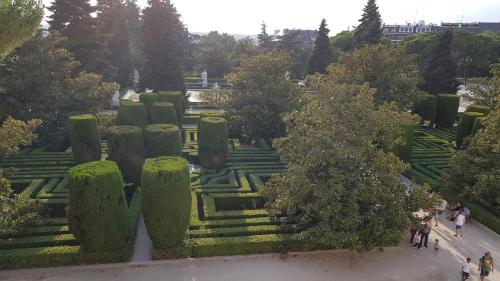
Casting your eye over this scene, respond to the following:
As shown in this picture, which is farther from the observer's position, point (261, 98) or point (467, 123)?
point (261, 98)

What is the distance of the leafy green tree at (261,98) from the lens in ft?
80.9

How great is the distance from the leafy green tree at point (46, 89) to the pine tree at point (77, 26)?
992 centimetres

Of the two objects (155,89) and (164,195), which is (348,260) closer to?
(164,195)

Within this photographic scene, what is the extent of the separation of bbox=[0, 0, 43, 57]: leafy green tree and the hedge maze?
20.1ft

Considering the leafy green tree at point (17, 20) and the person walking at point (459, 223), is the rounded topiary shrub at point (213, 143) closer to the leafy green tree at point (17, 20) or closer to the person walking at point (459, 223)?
the leafy green tree at point (17, 20)

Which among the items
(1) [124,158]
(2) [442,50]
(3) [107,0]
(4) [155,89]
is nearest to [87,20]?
(4) [155,89]

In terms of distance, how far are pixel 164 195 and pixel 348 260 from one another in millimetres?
6683

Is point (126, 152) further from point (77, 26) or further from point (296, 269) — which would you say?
point (77, 26)

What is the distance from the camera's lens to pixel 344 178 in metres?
12.9

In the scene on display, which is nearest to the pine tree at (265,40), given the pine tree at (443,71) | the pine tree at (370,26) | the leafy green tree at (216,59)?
the leafy green tree at (216,59)

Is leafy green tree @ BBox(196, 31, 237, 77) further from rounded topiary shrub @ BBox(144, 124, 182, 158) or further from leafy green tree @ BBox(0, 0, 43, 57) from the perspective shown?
leafy green tree @ BBox(0, 0, 43, 57)

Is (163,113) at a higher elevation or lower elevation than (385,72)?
lower

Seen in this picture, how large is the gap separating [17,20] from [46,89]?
13.7 meters

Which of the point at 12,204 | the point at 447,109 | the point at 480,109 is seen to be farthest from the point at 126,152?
the point at 447,109
